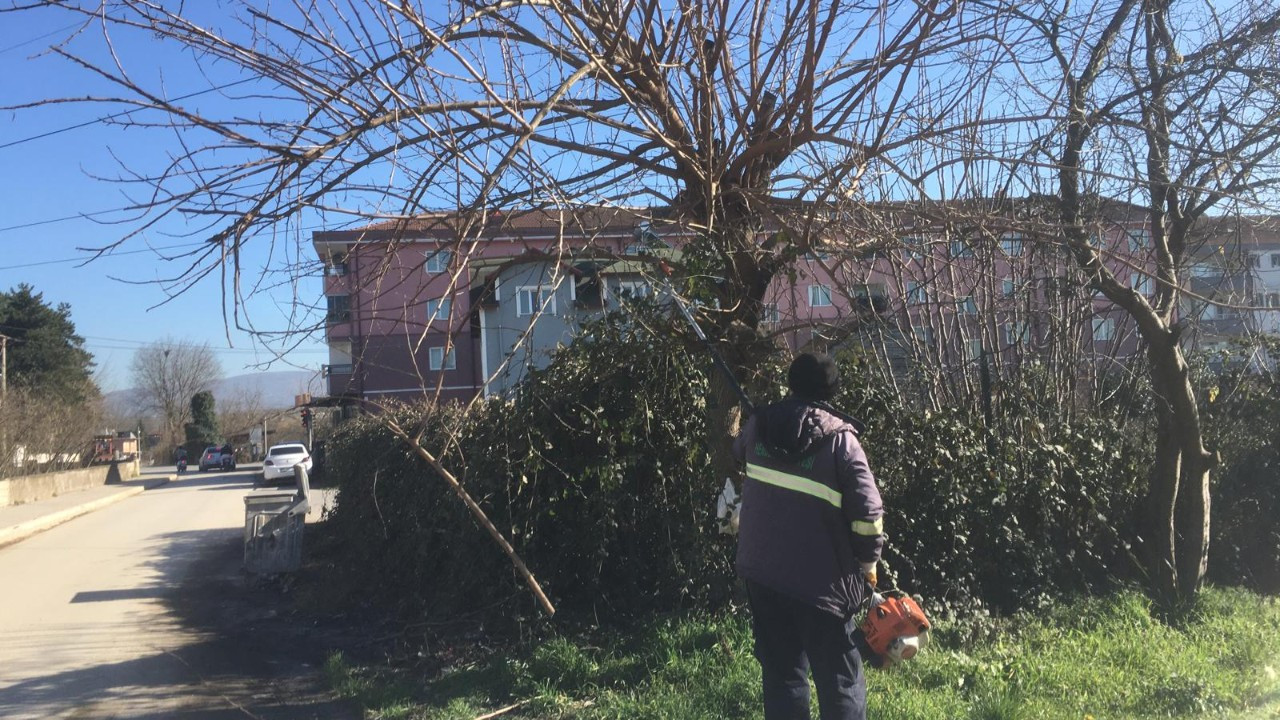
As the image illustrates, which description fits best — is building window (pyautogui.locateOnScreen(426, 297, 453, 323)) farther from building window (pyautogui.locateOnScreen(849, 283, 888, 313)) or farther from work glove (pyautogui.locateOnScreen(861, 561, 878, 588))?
building window (pyautogui.locateOnScreen(849, 283, 888, 313))

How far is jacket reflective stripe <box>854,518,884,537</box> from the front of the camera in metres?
3.45

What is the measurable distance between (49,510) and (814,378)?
72.2ft

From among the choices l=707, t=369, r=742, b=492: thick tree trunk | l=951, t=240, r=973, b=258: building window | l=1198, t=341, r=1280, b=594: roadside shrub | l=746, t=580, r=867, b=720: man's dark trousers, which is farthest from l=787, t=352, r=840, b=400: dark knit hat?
l=1198, t=341, r=1280, b=594: roadside shrub

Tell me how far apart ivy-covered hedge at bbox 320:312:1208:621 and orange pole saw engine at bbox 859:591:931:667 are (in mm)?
2426

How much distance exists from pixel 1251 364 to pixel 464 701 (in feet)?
24.7

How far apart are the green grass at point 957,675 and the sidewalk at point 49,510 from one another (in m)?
13.4

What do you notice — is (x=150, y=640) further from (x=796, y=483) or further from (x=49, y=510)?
(x=49, y=510)

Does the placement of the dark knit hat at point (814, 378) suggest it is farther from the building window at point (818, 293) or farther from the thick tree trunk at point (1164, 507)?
the thick tree trunk at point (1164, 507)

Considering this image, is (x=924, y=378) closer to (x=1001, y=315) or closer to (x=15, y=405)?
(x=1001, y=315)

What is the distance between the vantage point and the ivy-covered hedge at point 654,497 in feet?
19.7

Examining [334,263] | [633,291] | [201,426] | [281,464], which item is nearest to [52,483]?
[281,464]

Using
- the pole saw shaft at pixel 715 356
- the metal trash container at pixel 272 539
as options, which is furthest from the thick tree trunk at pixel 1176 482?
the metal trash container at pixel 272 539

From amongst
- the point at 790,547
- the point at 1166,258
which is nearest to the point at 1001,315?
the point at 1166,258

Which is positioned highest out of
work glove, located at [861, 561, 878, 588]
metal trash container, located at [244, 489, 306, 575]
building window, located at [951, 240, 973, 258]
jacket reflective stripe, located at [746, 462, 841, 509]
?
building window, located at [951, 240, 973, 258]
